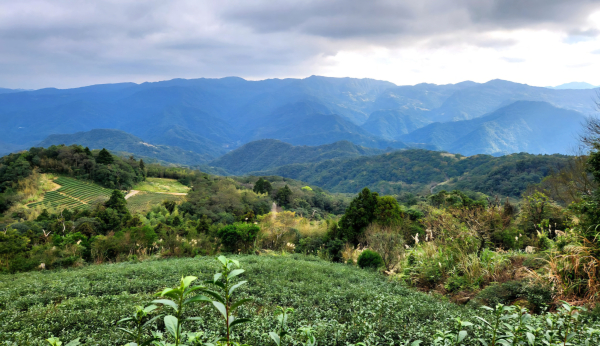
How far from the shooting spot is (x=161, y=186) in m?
47.1

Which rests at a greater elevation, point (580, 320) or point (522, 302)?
point (580, 320)

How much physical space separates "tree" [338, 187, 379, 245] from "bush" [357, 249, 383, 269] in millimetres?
4592

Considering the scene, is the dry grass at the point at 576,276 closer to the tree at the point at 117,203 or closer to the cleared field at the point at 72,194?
the tree at the point at 117,203

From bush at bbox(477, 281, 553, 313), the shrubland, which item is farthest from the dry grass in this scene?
bush at bbox(477, 281, 553, 313)

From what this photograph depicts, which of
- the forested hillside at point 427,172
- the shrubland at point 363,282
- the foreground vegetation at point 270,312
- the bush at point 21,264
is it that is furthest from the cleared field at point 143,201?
the forested hillside at point 427,172

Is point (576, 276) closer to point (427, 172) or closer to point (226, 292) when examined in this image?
point (226, 292)

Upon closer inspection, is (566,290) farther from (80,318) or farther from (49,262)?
(49,262)

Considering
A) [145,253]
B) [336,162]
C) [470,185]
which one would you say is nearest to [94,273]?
[145,253]

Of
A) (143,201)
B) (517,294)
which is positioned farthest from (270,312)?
(143,201)

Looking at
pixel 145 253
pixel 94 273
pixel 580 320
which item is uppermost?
pixel 580 320

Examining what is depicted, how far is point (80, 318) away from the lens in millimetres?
4012

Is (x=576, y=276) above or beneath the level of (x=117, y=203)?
above

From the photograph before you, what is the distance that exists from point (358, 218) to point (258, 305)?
1078 cm

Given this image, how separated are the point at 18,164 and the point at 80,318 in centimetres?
4207
